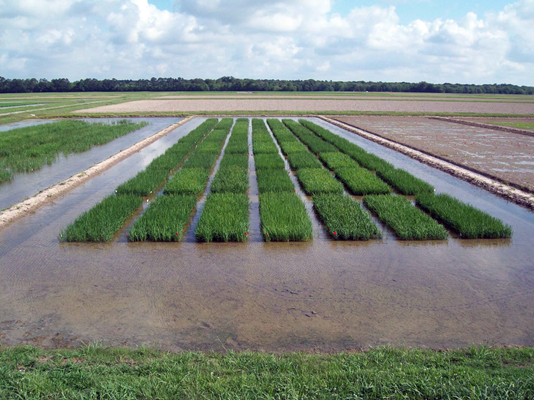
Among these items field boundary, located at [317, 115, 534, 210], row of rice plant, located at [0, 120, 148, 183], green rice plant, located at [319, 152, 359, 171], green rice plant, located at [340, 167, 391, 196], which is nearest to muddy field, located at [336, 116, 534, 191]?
field boundary, located at [317, 115, 534, 210]

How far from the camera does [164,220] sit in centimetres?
658

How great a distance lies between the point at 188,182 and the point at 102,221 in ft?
9.42

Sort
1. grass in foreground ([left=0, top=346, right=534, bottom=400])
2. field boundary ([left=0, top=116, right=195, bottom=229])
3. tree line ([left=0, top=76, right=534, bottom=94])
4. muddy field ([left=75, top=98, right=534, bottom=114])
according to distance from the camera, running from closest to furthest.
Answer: grass in foreground ([left=0, top=346, right=534, bottom=400]) < field boundary ([left=0, top=116, right=195, bottom=229]) < muddy field ([left=75, top=98, right=534, bottom=114]) < tree line ([left=0, top=76, right=534, bottom=94])

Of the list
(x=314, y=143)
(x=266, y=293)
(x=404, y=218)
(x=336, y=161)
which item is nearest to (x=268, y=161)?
(x=336, y=161)

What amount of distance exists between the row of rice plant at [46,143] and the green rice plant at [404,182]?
10.2 meters

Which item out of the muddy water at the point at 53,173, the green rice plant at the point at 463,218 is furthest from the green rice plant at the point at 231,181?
the muddy water at the point at 53,173

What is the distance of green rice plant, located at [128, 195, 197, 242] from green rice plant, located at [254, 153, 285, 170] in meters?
3.74

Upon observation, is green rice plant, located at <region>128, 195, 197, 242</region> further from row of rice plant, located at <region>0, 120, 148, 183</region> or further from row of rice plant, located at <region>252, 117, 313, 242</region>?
row of rice plant, located at <region>0, 120, 148, 183</region>

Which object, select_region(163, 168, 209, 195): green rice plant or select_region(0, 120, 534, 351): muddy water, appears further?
select_region(163, 168, 209, 195): green rice plant

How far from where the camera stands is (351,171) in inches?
419

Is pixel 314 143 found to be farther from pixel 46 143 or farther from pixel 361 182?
pixel 46 143

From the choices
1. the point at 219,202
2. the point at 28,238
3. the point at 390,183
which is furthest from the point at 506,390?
the point at 390,183

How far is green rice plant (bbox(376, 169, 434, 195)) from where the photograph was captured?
9009 millimetres

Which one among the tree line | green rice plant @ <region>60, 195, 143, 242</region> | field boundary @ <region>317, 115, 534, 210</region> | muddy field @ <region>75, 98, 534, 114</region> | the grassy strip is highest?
the tree line
